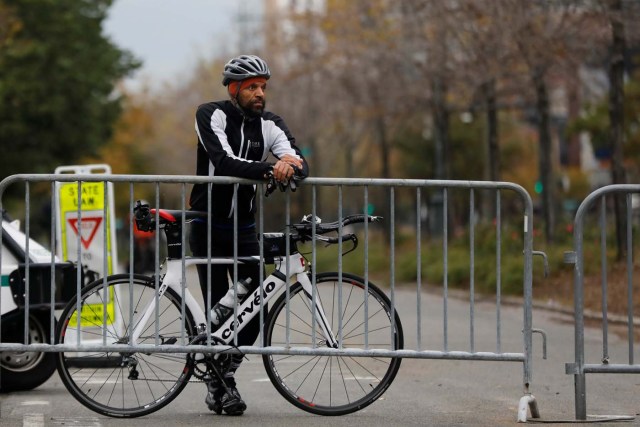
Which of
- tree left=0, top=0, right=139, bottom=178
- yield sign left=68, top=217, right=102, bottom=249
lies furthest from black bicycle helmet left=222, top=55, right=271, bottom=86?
tree left=0, top=0, right=139, bottom=178

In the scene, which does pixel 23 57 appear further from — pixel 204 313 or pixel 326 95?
pixel 204 313

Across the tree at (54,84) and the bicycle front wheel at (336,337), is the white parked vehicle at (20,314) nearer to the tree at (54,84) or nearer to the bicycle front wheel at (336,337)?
the bicycle front wheel at (336,337)

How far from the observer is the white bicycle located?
838 centimetres

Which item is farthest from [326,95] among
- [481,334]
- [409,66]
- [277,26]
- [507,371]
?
[507,371]

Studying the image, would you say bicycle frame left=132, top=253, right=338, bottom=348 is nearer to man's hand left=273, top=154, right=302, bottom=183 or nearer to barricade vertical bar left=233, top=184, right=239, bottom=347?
barricade vertical bar left=233, top=184, right=239, bottom=347

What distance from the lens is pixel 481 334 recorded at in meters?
15.0

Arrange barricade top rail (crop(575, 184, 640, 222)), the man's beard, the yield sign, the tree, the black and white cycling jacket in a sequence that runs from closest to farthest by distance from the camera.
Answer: the black and white cycling jacket → barricade top rail (crop(575, 184, 640, 222)) → the man's beard → the yield sign → the tree

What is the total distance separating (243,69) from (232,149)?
0.43 metres

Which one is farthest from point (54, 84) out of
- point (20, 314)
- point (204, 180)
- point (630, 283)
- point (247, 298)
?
point (204, 180)

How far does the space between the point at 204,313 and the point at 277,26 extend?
43.8 m

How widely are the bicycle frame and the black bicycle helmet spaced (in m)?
0.98

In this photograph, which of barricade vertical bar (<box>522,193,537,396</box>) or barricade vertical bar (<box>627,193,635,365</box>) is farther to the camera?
barricade vertical bar (<box>627,193,635,365</box>)

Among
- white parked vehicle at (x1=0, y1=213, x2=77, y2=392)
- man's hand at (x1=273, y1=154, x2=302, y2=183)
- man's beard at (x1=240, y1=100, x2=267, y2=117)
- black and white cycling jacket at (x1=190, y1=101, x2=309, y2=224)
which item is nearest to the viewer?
man's hand at (x1=273, y1=154, x2=302, y2=183)

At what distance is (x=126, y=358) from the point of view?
28.0 feet
